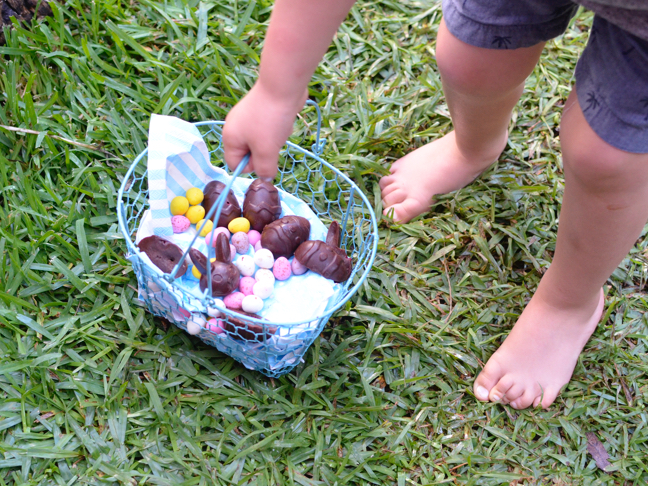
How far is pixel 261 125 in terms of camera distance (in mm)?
872

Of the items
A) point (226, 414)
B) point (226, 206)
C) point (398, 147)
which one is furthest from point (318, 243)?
point (398, 147)

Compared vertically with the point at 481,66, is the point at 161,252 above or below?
below

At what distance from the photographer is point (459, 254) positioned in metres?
1.49

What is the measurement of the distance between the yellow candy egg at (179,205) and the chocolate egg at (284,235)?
0.63 ft

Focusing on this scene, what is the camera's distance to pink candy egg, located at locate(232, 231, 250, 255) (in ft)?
4.05

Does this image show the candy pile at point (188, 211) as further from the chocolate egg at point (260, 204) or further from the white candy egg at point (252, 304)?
the white candy egg at point (252, 304)

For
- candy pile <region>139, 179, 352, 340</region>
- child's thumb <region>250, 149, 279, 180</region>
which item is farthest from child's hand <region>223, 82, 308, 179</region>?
candy pile <region>139, 179, 352, 340</region>

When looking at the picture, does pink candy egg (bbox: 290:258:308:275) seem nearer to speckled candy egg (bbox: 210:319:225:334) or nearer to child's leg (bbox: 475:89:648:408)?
speckled candy egg (bbox: 210:319:225:334)

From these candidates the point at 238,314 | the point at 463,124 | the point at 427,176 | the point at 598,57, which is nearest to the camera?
the point at 598,57

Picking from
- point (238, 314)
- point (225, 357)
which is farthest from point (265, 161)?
point (225, 357)

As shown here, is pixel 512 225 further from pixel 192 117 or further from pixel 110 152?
pixel 110 152

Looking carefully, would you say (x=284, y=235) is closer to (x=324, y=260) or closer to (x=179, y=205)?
(x=324, y=260)

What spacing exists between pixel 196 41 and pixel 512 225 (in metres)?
1.07

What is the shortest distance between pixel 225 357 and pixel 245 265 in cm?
21
